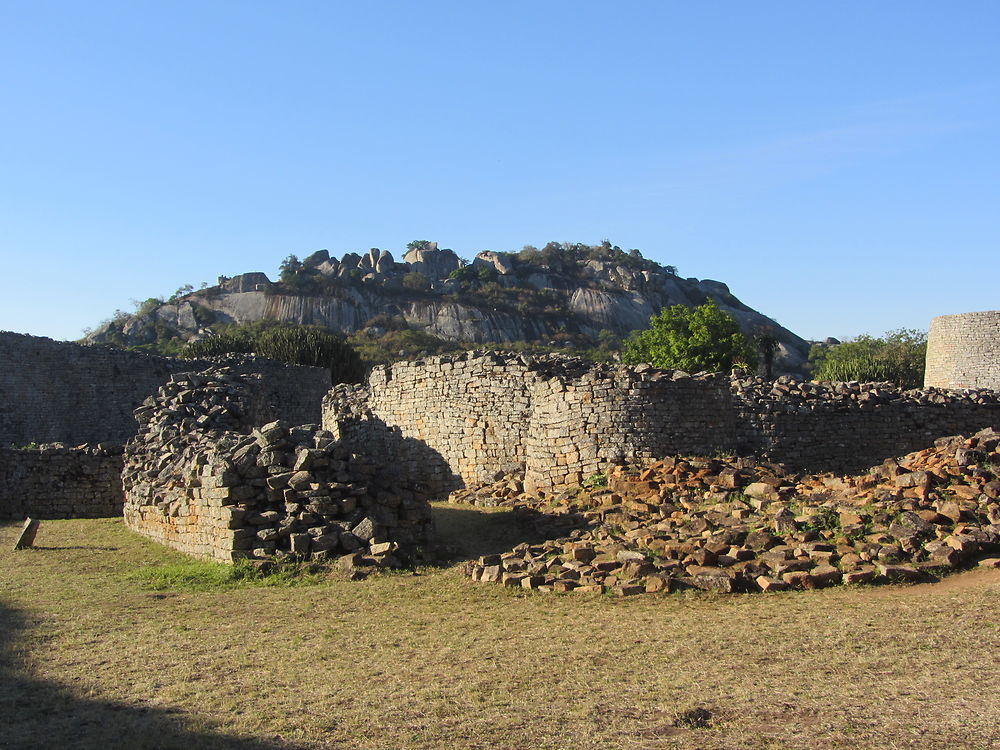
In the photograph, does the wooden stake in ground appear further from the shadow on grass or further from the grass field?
the shadow on grass

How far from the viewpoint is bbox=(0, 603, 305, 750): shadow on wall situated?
6.00 metres

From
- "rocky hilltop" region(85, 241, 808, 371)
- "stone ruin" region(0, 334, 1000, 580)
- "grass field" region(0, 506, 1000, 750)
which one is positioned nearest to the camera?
"grass field" region(0, 506, 1000, 750)

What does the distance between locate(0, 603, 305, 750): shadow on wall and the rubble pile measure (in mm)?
5110

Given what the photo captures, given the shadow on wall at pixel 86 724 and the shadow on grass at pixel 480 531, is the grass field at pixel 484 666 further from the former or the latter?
the shadow on grass at pixel 480 531

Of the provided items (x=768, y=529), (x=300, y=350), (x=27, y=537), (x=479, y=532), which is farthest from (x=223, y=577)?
(x=300, y=350)

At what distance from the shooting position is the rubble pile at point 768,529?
408 inches

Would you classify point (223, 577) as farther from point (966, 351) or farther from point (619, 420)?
point (966, 351)

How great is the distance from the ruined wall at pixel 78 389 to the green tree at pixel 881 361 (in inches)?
896

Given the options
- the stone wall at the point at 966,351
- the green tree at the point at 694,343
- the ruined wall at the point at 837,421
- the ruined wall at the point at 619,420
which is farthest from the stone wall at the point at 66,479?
the green tree at the point at 694,343

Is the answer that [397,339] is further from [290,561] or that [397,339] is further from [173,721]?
[173,721]

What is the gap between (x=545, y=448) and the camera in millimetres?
16438

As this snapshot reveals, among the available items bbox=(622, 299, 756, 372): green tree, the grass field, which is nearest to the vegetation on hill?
bbox=(622, 299, 756, 372): green tree

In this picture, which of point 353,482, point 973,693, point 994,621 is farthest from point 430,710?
point 353,482

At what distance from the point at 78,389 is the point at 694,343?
92.6 feet
